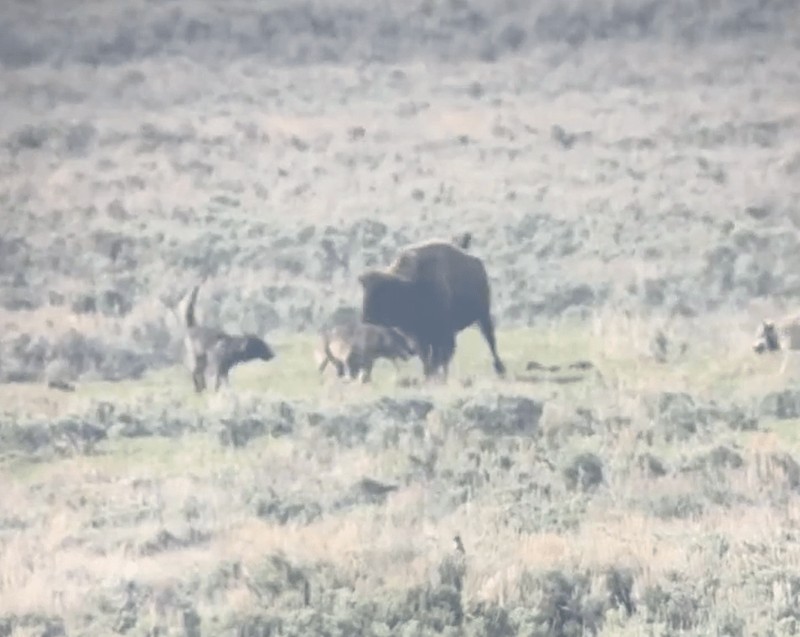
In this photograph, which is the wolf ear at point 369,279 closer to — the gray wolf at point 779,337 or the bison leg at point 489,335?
the bison leg at point 489,335

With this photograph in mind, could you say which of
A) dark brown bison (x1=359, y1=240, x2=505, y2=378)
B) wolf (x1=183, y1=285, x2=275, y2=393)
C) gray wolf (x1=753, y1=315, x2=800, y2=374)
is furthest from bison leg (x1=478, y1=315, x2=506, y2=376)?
gray wolf (x1=753, y1=315, x2=800, y2=374)

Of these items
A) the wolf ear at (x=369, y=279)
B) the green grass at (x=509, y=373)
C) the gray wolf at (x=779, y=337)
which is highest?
the wolf ear at (x=369, y=279)

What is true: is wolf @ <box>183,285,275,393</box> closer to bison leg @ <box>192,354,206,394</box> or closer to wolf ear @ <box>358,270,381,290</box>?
bison leg @ <box>192,354,206,394</box>

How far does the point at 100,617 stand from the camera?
6.76 meters

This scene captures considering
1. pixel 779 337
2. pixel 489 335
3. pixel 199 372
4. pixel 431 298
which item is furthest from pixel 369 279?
Result: pixel 779 337

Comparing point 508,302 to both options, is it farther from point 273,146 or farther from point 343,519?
point 273,146

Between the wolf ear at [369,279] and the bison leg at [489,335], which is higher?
the wolf ear at [369,279]

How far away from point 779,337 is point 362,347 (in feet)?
8.40

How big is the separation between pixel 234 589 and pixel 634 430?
3292 mm

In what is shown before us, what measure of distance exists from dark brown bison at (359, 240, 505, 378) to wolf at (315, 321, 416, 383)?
0.15 metres

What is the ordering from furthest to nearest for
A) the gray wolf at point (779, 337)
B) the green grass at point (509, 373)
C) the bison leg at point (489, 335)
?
the bison leg at point (489, 335)
the gray wolf at point (779, 337)
the green grass at point (509, 373)

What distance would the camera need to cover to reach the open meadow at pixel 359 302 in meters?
7.02

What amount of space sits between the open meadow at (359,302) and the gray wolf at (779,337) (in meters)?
0.15

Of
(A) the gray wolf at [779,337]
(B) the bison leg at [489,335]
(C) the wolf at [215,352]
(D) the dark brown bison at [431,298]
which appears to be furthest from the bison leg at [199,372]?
(A) the gray wolf at [779,337]
